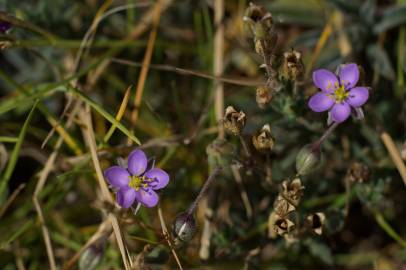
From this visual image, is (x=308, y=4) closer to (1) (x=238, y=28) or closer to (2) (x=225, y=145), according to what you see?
(1) (x=238, y=28)

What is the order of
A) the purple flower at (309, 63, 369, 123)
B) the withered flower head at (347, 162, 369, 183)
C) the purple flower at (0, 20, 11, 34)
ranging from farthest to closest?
the purple flower at (0, 20, 11, 34), the withered flower head at (347, 162, 369, 183), the purple flower at (309, 63, 369, 123)

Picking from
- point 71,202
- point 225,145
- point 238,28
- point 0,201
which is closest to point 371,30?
point 238,28

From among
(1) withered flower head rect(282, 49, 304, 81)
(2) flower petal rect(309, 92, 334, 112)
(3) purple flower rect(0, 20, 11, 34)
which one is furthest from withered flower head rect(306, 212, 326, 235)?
(3) purple flower rect(0, 20, 11, 34)

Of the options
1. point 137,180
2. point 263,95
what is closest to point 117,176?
point 137,180

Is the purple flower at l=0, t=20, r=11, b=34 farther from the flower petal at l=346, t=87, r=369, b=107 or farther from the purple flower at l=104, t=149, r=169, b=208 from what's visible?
the flower petal at l=346, t=87, r=369, b=107

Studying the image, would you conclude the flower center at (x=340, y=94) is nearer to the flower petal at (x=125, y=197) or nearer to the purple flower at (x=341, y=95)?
the purple flower at (x=341, y=95)

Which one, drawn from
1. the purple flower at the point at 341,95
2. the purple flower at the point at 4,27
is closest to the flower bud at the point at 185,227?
the purple flower at the point at 341,95
